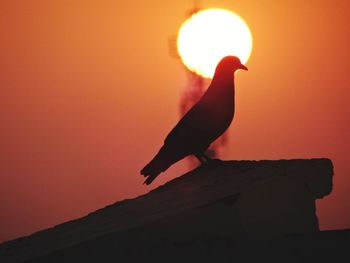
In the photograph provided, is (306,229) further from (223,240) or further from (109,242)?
(109,242)

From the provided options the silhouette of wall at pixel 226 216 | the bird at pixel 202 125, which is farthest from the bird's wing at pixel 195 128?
the silhouette of wall at pixel 226 216

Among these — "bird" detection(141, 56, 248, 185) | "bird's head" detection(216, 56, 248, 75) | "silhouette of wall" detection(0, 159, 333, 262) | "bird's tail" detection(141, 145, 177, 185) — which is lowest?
"silhouette of wall" detection(0, 159, 333, 262)

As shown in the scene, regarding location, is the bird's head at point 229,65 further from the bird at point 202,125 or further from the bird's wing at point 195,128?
the bird's wing at point 195,128

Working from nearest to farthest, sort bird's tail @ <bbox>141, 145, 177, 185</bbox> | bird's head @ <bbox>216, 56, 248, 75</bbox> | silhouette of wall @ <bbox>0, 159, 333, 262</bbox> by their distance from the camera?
1. silhouette of wall @ <bbox>0, 159, 333, 262</bbox>
2. bird's tail @ <bbox>141, 145, 177, 185</bbox>
3. bird's head @ <bbox>216, 56, 248, 75</bbox>

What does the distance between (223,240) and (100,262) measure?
58 centimetres

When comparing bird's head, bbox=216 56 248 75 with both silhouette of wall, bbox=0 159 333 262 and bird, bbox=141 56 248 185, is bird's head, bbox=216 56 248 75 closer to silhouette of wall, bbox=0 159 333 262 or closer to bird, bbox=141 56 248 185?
bird, bbox=141 56 248 185

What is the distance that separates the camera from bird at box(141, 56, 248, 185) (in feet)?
14.1

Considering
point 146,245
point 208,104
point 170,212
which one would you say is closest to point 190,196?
point 170,212

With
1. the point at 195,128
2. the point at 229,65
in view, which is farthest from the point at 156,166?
the point at 229,65

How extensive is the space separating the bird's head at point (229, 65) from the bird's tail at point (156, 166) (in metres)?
0.98

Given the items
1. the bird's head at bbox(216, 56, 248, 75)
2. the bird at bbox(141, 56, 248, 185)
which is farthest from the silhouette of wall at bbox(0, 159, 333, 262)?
the bird's head at bbox(216, 56, 248, 75)

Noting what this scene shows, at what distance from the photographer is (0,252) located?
8.80 ft

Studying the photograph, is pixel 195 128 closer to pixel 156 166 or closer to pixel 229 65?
pixel 156 166

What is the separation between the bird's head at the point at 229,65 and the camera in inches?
177
